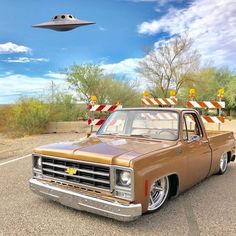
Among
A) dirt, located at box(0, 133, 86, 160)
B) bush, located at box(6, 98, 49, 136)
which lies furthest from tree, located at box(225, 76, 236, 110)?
dirt, located at box(0, 133, 86, 160)

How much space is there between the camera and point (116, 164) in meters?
4.00

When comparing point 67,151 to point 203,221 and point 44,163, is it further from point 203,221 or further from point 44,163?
point 203,221

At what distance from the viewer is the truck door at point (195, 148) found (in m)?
5.30

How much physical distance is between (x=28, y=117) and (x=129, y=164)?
1477cm

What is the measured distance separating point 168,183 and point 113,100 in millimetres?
28205

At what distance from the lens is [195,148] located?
5520mm

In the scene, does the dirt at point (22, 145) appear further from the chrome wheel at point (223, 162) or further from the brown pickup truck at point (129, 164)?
the brown pickup truck at point (129, 164)

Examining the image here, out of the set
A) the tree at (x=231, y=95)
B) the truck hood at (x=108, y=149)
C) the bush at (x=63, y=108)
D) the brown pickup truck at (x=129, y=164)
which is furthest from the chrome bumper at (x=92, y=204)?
the tree at (x=231, y=95)

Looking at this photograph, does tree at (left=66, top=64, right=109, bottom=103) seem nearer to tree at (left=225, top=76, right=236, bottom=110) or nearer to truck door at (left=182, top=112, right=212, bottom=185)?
tree at (left=225, top=76, right=236, bottom=110)

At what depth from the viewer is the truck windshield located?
17.5 feet

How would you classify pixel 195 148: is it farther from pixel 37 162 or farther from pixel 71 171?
pixel 37 162

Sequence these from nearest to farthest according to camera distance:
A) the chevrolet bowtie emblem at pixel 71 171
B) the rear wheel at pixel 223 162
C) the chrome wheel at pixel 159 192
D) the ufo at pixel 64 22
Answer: the chevrolet bowtie emblem at pixel 71 171 < the chrome wheel at pixel 159 192 < the rear wheel at pixel 223 162 < the ufo at pixel 64 22

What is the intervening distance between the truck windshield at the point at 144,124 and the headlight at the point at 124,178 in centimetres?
142

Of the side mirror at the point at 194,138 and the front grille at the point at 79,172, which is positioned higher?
the side mirror at the point at 194,138
